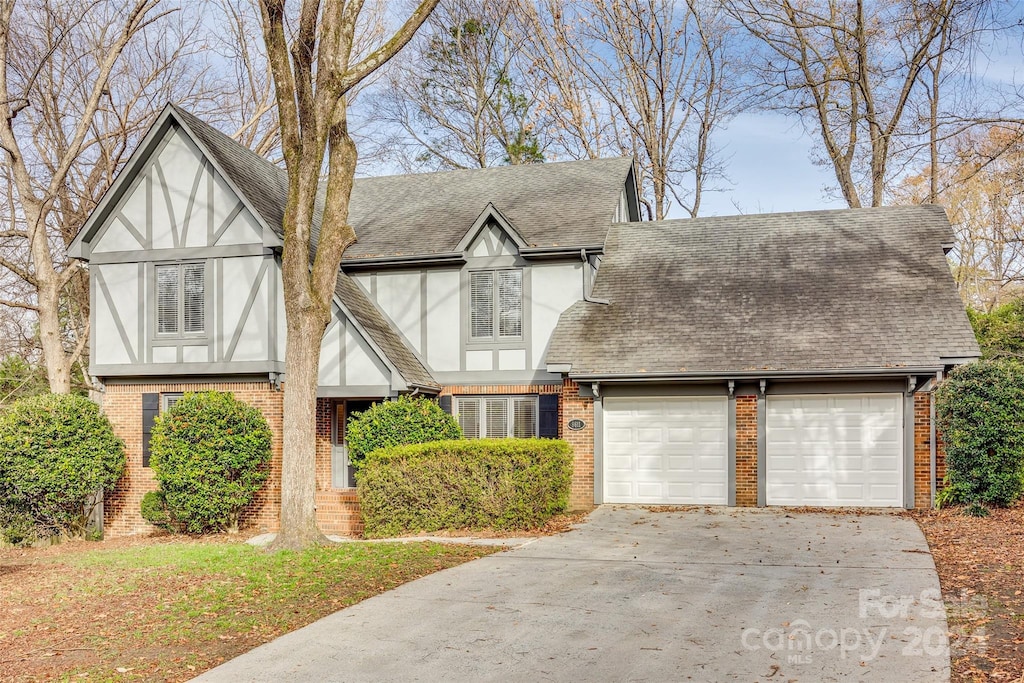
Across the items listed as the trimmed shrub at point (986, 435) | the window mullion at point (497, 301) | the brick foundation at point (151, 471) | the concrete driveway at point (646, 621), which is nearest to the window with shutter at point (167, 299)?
the brick foundation at point (151, 471)

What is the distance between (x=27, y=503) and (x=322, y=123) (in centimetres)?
928

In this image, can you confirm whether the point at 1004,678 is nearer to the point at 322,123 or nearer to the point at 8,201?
the point at 322,123

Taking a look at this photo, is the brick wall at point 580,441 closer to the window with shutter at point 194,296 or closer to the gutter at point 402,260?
the gutter at point 402,260

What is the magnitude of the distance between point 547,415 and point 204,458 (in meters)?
6.46

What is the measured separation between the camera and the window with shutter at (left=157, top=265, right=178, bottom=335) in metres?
18.4

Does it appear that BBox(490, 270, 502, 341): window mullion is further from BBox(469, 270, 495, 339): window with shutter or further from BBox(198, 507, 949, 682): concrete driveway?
BBox(198, 507, 949, 682): concrete driveway

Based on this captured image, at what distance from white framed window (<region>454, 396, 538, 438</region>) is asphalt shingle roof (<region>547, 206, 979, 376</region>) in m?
1.78

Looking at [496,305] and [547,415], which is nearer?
[547,415]

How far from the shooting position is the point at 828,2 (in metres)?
26.4

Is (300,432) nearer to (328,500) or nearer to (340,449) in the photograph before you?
(328,500)

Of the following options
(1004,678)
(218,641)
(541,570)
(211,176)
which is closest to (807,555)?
(541,570)

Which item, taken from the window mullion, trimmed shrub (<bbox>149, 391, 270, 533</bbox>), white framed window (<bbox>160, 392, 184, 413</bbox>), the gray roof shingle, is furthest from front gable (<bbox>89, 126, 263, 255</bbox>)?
the window mullion

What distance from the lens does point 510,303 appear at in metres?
18.8

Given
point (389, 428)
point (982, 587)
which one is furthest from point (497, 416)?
point (982, 587)
